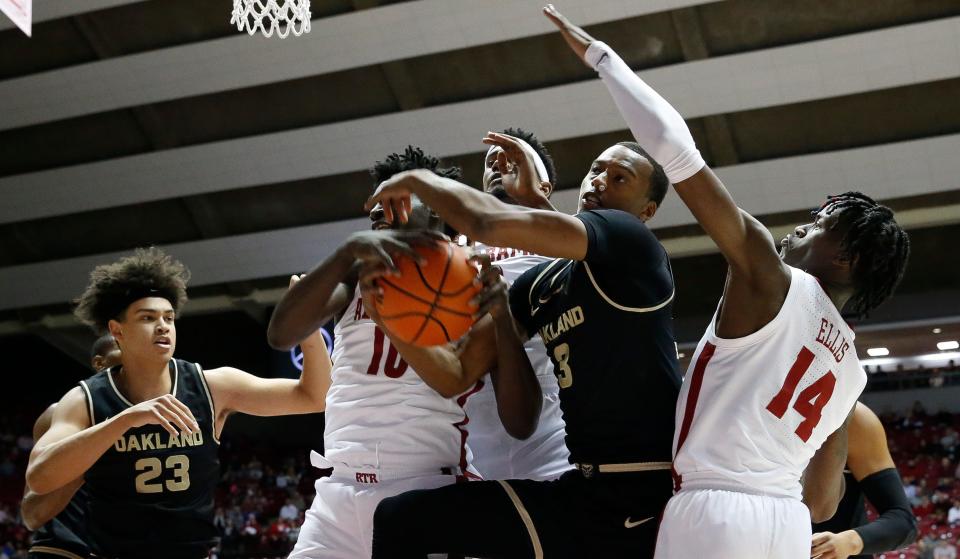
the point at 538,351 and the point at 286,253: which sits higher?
the point at 286,253

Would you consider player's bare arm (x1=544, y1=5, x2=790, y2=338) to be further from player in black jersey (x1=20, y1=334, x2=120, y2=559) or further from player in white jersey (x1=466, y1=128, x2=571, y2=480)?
player in black jersey (x1=20, y1=334, x2=120, y2=559)

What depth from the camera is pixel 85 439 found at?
415cm

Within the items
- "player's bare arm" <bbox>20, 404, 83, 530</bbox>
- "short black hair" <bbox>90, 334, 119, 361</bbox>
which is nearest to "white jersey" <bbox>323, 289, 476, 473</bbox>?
"player's bare arm" <bbox>20, 404, 83, 530</bbox>

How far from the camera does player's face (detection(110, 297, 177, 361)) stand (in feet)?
15.2

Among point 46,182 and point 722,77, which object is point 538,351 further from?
point 46,182

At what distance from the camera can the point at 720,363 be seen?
3.16 metres

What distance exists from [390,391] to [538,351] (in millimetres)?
597

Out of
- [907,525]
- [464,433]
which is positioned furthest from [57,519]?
[907,525]

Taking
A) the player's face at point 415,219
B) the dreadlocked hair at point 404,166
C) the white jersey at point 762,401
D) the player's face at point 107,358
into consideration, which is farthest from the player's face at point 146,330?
the white jersey at point 762,401

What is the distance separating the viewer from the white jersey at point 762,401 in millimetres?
3094

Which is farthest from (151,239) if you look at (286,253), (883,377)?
(883,377)

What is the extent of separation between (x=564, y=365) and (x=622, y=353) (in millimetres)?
216

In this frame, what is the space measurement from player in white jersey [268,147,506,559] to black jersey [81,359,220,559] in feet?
2.97

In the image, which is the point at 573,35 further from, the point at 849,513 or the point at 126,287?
the point at 126,287
